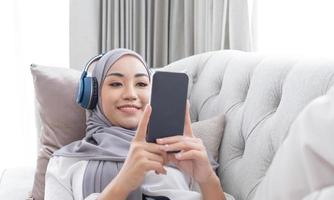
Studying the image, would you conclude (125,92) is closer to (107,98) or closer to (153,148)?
(107,98)

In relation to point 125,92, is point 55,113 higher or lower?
lower

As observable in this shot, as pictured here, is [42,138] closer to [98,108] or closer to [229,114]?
[98,108]

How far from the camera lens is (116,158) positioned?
1.14m

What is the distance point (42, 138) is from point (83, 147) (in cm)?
38

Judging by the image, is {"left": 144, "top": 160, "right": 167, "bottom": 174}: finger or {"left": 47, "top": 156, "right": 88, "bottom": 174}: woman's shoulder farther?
{"left": 47, "top": 156, "right": 88, "bottom": 174}: woman's shoulder

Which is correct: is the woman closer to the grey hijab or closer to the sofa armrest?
the grey hijab

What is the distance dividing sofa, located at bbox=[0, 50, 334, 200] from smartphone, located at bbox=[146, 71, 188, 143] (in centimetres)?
22

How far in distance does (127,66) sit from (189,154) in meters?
0.42

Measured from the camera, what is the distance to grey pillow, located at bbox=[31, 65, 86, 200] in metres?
1.48

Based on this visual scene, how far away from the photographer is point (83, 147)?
3.95ft

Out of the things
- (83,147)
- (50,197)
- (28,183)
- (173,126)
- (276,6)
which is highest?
(276,6)

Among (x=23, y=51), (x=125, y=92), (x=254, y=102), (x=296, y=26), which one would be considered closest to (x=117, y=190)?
(x=125, y=92)

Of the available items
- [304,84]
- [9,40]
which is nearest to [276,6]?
[304,84]

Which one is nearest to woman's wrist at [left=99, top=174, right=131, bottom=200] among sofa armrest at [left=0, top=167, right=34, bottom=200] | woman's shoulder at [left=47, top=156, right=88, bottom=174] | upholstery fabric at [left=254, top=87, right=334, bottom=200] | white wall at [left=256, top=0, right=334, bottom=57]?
woman's shoulder at [left=47, top=156, right=88, bottom=174]
